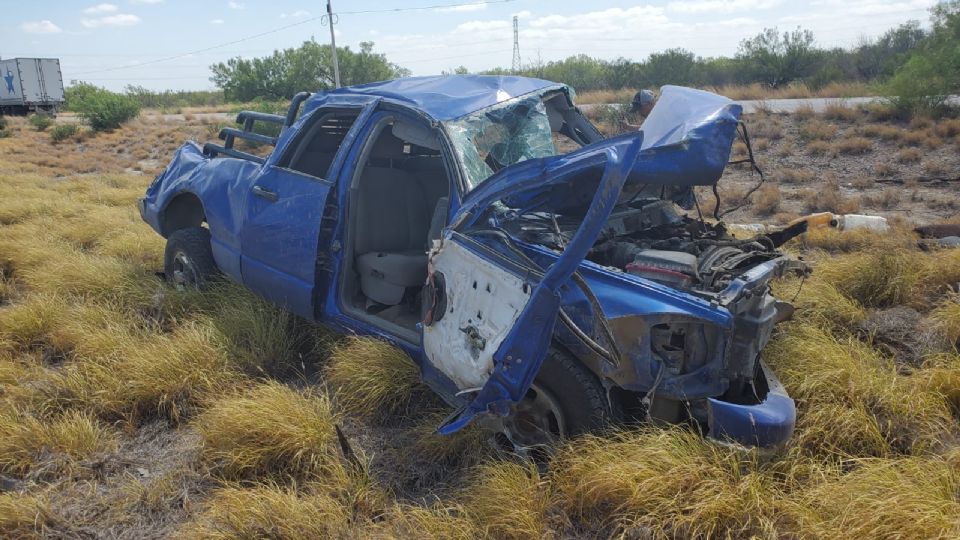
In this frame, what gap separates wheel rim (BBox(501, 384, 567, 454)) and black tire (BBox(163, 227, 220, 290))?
310 cm

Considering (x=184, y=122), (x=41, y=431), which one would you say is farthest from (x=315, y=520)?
(x=184, y=122)

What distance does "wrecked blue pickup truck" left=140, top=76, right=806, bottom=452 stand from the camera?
2.65 meters

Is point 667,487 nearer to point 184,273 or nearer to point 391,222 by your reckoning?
point 391,222

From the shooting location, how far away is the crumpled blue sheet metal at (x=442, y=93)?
3.73 meters

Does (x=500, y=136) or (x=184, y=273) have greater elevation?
(x=500, y=136)

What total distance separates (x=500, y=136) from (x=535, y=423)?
1725 millimetres

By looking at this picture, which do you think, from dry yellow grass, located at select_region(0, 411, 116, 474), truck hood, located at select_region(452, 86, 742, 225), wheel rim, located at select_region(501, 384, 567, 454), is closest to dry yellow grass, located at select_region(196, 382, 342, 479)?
dry yellow grass, located at select_region(0, 411, 116, 474)

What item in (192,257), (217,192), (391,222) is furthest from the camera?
(192,257)

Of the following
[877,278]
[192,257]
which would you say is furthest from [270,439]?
[877,278]

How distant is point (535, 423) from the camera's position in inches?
120

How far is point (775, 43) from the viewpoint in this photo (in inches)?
1055

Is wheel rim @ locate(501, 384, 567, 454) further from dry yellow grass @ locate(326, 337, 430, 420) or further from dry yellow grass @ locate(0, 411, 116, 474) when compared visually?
dry yellow grass @ locate(0, 411, 116, 474)

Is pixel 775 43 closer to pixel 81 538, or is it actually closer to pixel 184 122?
pixel 184 122

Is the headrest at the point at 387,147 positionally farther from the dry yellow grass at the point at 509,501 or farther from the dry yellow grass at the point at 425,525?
the dry yellow grass at the point at 425,525
